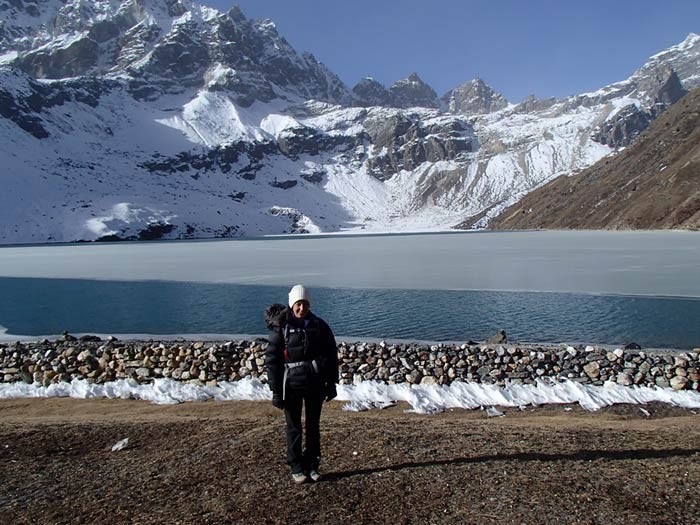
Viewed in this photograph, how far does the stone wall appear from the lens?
1488 cm

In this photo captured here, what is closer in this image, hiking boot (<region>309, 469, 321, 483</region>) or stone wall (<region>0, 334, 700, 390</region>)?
hiking boot (<region>309, 469, 321, 483</region>)

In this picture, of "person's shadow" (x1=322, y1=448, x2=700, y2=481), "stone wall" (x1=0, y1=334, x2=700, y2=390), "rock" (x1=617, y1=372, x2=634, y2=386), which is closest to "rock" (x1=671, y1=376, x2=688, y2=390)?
"stone wall" (x1=0, y1=334, x2=700, y2=390)

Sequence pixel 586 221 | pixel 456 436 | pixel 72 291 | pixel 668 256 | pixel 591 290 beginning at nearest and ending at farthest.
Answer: pixel 456 436
pixel 591 290
pixel 72 291
pixel 668 256
pixel 586 221

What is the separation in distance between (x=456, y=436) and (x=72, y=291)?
3602cm

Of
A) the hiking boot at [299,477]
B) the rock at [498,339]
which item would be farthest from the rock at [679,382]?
the hiking boot at [299,477]

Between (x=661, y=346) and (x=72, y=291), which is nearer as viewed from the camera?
(x=661, y=346)

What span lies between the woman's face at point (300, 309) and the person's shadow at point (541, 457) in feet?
7.53

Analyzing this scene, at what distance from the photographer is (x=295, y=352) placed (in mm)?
7156

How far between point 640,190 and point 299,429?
131742 mm

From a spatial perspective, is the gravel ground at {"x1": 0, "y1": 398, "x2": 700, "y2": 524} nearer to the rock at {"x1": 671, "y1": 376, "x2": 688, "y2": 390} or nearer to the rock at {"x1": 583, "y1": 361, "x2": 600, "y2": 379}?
the rock at {"x1": 671, "y1": 376, "x2": 688, "y2": 390}

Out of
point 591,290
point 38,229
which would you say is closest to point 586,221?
point 591,290

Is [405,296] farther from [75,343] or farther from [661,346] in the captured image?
[75,343]

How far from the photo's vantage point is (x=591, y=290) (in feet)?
101

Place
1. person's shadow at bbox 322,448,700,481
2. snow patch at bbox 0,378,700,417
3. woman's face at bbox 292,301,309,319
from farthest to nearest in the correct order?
snow patch at bbox 0,378,700,417 < person's shadow at bbox 322,448,700,481 < woman's face at bbox 292,301,309,319
